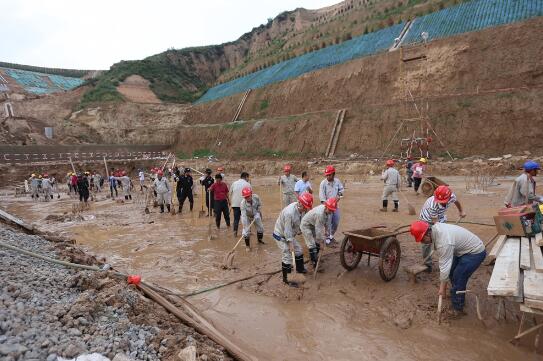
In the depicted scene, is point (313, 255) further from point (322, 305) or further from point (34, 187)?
point (34, 187)

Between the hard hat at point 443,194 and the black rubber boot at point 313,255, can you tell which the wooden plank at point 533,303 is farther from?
the black rubber boot at point 313,255

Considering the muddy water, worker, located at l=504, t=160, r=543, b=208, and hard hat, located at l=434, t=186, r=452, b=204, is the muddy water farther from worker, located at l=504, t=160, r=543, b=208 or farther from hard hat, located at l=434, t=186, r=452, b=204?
worker, located at l=504, t=160, r=543, b=208

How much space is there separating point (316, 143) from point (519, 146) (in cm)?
1165

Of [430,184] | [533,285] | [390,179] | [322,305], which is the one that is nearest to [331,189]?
[322,305]

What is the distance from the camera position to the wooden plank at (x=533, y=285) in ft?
11.9

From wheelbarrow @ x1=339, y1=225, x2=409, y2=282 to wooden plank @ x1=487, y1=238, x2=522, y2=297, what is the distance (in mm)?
1569

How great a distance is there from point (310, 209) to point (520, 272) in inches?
126

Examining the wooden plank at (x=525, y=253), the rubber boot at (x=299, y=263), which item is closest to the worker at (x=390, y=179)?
the rubber boot at (x=299, y=263)

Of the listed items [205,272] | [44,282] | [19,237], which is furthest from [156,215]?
[44,282]

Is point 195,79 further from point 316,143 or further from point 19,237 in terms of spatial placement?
point 19,237

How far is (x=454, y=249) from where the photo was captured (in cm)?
489

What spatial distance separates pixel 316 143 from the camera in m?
25.1

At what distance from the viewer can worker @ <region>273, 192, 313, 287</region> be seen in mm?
6328

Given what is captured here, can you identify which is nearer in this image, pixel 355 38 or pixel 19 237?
pixel 19 237
